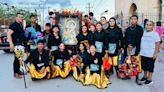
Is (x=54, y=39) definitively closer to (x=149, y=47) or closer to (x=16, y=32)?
(x=16, y=32)

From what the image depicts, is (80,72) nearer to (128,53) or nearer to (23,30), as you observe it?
(128,53)

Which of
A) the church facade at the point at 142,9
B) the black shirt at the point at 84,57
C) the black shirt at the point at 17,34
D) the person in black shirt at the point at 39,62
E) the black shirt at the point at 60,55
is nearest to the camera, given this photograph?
the black shirt at the point at 84,57

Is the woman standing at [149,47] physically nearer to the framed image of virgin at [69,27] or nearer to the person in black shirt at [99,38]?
the person in black shirt at [99,38]

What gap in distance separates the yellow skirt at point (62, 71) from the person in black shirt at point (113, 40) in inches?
48.4

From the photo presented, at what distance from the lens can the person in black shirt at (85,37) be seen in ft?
26.5

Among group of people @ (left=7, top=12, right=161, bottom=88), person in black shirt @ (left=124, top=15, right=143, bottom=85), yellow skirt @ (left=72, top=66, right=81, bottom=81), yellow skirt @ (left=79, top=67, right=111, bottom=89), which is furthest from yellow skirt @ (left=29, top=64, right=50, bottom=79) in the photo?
person in black shirt @ (left=124, top=15, right=143, bottom=85)

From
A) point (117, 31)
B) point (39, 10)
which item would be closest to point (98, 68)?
point (117, 31)

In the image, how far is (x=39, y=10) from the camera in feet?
154

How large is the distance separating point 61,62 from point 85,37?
1.00m

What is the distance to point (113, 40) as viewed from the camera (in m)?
7.86

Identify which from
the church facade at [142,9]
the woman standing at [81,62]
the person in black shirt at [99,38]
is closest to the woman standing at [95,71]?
the woman standing at [81,62]

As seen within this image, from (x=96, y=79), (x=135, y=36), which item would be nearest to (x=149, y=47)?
(x=135, y=36)

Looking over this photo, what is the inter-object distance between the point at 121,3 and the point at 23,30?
93.3 ft

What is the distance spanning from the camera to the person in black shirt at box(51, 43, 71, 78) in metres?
8.15
